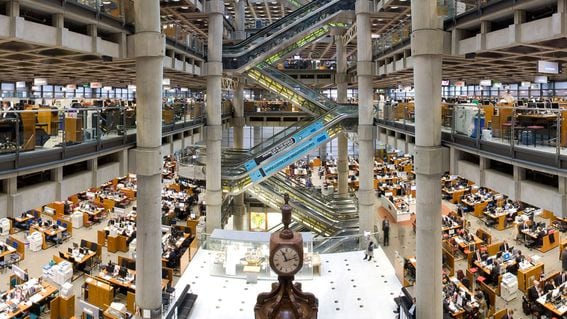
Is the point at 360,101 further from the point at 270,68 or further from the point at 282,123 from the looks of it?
the point at 282,123

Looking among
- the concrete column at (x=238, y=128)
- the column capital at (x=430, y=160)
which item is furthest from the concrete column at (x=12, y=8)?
the concrete column at (x=238, y=128)

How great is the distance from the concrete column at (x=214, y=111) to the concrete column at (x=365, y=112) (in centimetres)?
638

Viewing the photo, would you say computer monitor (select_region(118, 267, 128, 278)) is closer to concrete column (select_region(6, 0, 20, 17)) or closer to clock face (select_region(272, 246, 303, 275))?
clock face (select_region(272, 246, 303, 275))

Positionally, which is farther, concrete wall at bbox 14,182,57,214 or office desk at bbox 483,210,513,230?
office desk at bbox 483,210,513,230

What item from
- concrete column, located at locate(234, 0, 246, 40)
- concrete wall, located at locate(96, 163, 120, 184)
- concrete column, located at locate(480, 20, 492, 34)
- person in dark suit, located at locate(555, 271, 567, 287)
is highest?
concrete column, located at locate(234, 0, 246, 40)

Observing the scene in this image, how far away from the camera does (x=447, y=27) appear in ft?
36.8

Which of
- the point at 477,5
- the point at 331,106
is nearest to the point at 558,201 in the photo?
the point at 477,5

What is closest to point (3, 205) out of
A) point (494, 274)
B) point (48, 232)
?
point (48, 232)

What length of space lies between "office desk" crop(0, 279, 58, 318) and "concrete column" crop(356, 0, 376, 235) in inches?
516

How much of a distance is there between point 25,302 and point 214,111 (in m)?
10.2

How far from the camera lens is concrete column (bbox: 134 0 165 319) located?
36.0 ft

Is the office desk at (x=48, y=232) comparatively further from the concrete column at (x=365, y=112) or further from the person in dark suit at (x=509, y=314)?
the person in dark suit at (x=509, y=314)

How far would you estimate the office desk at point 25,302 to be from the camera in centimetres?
1277

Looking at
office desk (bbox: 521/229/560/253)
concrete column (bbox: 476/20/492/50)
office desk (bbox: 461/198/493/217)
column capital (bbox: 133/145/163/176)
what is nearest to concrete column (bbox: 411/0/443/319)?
concrete column (bbox: 476/20/492/50)
